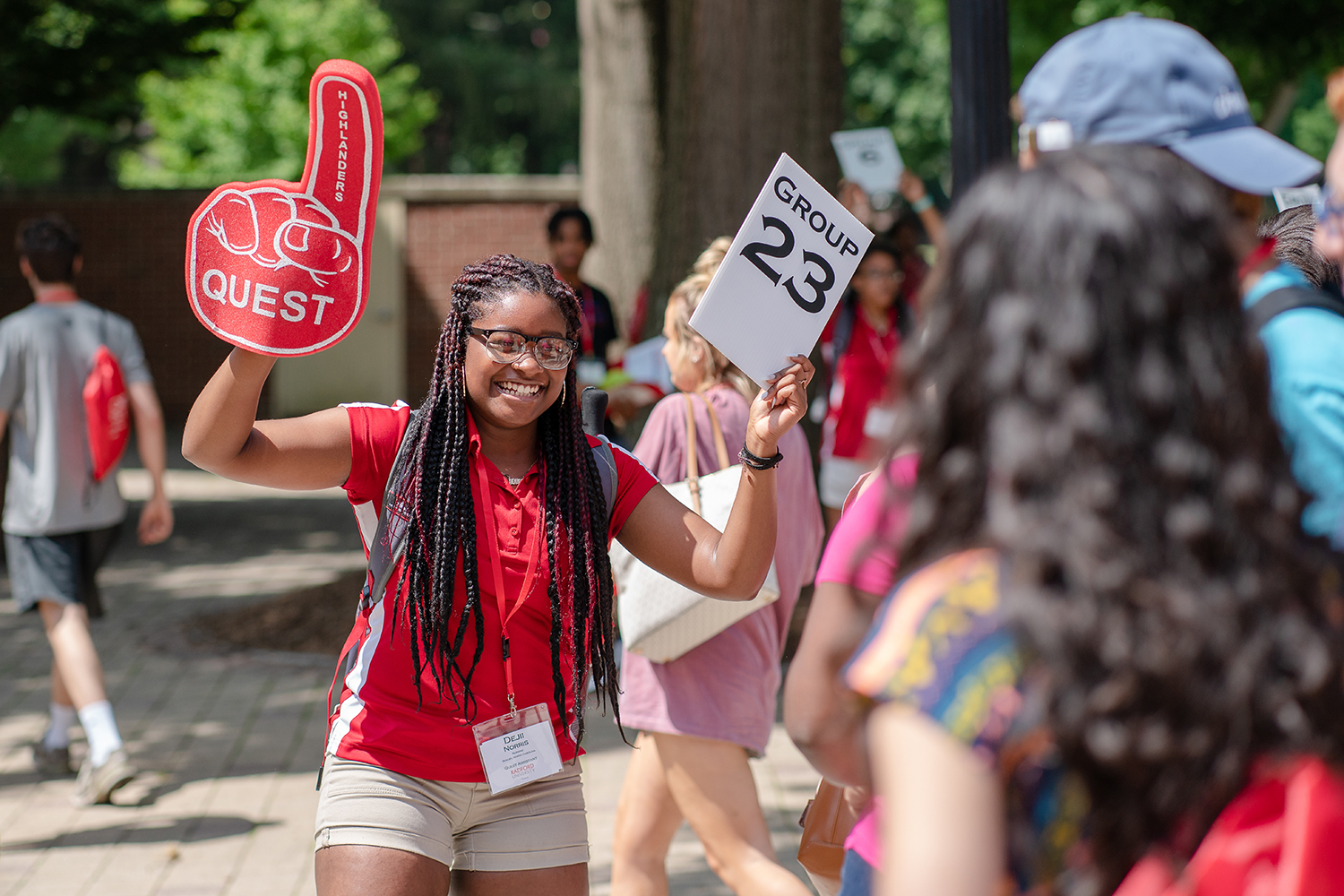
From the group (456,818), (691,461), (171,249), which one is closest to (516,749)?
(456,818)

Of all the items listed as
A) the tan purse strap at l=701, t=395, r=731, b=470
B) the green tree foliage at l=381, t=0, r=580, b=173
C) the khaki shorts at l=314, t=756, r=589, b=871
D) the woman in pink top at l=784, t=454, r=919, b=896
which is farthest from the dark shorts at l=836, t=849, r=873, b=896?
the green tree foliage at l=381, t=0, r=580, b=173

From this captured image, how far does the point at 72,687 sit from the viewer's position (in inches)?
214

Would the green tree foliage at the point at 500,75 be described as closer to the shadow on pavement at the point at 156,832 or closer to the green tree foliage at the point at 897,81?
the green tree foliage at the point at 897,81

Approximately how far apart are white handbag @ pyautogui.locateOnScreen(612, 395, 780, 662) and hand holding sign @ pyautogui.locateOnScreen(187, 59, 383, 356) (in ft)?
4.07

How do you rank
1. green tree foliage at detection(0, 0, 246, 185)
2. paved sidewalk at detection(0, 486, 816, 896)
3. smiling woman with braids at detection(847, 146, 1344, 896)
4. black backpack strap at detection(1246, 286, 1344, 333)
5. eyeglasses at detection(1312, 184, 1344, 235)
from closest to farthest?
smiling woman with braids at detection(847, 146, 1344, 896)
eyeglasses at detection(1312, 184, 1344, 235)
black backpack strap at detection(1246, 286, 1344, 333)
paved sidewalk at detection(0, 486, 816, 896)
green tree foliage at detection(0, 0, 246, 185)

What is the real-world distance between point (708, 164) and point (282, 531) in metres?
6.38

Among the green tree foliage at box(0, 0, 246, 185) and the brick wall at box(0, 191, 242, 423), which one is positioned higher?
the green tree foliage at box(0, 0, 246, 185)

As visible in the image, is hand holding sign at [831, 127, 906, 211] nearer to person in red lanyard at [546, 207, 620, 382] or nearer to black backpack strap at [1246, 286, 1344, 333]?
person in red lanyard at [546, 207, 620, 382]

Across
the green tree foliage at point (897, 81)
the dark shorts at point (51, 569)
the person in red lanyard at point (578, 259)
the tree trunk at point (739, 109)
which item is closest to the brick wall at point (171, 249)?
the tree trunk at point (739, 109)

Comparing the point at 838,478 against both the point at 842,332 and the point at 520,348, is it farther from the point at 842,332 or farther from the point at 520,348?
the point at 520,348

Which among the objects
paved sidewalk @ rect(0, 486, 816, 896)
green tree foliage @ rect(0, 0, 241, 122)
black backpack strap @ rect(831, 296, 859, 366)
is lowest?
paved sidewalk @ rect(0, 486, 816, 896)

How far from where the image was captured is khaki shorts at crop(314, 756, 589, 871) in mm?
2635

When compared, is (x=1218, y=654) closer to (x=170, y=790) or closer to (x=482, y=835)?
(x=482, y=835)

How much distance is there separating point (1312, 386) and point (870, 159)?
470 centimetres
